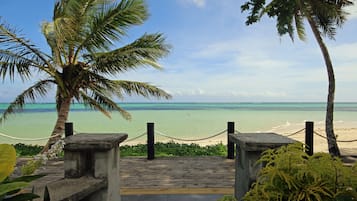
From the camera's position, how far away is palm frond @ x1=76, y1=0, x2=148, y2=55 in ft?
24.6

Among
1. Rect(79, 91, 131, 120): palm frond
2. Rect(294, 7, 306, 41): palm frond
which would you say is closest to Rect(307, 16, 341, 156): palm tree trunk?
Rect(294, 7, 306, 41): palm frond

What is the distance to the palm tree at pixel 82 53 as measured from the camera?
7438 mm

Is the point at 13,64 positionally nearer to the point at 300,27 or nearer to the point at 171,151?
the point at 171,151

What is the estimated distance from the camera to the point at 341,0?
7.73m

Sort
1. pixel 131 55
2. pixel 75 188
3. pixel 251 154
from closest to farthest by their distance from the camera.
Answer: pixel 75 188
pixel 251 154
pixel 131 55

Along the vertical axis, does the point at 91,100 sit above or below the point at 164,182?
above

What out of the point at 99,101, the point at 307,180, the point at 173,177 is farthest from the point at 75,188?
the point at 99,101

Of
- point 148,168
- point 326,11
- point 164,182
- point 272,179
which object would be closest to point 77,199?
point 272,179

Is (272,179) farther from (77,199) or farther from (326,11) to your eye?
(326,11)

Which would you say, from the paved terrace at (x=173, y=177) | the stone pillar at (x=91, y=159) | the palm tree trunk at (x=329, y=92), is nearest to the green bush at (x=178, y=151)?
the paved terrace at (x=173, y=177)

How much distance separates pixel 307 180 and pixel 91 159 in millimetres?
1799

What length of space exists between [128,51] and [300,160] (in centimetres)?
735

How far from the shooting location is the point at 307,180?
3.33ft

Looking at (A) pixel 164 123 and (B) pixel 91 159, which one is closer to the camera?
(B) pixel 91 159
